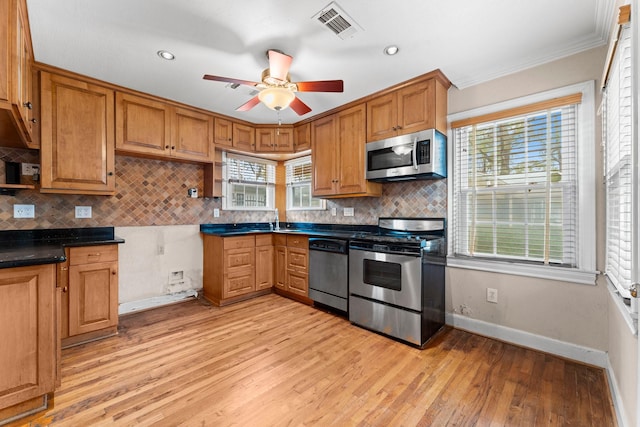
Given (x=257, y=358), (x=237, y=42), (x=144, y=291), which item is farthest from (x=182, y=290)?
(x=237, y=42)

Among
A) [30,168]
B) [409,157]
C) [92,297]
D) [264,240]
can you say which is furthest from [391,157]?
[30,168]

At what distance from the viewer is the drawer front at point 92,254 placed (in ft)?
7.89

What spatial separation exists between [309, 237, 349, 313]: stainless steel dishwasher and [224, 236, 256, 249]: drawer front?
0.81 metres

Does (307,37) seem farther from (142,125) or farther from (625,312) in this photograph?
(625,312)

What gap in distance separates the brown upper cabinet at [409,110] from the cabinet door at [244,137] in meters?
1.76

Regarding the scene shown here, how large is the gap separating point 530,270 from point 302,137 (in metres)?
3.06

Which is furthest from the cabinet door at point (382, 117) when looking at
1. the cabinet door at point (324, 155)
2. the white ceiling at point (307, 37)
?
the cabinet door at point (324, 155)

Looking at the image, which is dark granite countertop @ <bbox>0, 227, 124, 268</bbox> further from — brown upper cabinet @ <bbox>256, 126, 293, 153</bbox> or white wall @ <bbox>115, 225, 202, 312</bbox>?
brown upper cabinet @ <bbox>256, 126, 293, 153</bbox>

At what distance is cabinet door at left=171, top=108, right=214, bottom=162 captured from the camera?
10.8ft

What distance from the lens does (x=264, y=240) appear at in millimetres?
3758

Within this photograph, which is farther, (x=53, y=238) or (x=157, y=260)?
(x=157, y=260)

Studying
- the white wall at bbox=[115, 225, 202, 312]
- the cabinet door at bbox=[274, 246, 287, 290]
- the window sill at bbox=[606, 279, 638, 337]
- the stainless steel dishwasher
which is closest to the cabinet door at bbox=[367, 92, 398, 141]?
the stainless steel dishwasher

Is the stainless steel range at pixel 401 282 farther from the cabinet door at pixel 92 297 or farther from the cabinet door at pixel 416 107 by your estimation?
the cabinet door at pixel 92 297

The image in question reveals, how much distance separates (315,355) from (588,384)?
1.90 m
